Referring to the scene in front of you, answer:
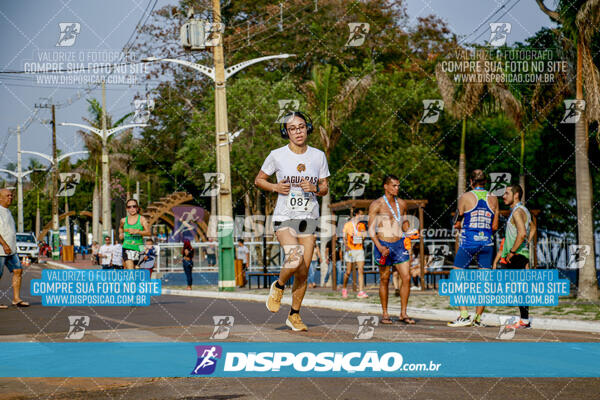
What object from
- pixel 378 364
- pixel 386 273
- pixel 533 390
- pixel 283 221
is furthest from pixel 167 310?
pixel 533 390

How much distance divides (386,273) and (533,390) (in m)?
4.97

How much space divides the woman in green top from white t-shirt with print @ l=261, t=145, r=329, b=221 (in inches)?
281

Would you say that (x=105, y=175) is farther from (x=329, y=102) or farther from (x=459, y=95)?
(x=459, y=95)

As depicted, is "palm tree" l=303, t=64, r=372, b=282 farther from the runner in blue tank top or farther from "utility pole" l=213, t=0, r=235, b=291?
the runner in blue tank top

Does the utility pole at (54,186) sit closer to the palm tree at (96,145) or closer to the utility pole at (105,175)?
the palm tree at (96,145)

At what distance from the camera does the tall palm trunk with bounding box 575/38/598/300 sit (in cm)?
1717

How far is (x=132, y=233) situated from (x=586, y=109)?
398 inches

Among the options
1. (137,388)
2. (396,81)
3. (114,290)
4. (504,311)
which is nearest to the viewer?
(137,388)

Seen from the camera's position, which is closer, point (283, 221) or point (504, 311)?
point (283, 221)

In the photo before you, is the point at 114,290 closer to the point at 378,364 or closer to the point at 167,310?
the point at 167,310

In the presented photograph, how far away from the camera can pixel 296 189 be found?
743cm

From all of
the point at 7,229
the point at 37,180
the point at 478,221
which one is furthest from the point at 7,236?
the point at 37,180

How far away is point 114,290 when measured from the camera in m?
15.0

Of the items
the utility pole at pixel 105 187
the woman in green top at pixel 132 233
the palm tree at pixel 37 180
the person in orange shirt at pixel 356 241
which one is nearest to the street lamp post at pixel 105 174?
the utility pole at pixel 105 187
